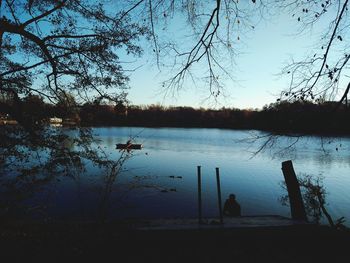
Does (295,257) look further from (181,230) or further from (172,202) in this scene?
(172,202)

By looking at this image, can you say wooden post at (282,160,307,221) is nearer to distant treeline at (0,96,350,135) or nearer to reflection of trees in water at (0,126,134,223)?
distant treeline at (0,96,350,135)

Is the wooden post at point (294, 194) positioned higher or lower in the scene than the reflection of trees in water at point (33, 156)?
lower

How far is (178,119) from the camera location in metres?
169

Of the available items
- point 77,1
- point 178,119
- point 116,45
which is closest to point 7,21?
point 77,1

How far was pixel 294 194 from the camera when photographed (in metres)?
12.3

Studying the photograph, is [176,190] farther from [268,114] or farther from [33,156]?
[268,114]

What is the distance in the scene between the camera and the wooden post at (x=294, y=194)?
11922 millimetres

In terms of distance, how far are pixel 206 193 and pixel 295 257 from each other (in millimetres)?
20733

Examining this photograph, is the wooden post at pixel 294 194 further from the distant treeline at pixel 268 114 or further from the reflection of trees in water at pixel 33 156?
the reflection of trees in water at pixel 33 156

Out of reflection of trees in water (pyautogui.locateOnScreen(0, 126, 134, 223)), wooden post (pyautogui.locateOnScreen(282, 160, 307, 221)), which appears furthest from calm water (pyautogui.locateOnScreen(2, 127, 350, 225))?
reflection of trees in water (pyautogui.locateOnScreen(0, 126, 134, 223))

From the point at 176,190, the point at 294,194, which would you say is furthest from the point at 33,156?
the point at 176,190

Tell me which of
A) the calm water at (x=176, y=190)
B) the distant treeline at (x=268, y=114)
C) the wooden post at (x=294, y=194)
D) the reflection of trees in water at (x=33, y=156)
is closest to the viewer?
the distant treeline at (x=268, y=114)

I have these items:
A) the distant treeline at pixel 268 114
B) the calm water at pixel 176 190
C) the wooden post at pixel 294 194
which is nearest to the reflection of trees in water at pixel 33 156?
the distant treeline at pixel 268 114

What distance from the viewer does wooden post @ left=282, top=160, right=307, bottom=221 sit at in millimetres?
11922
